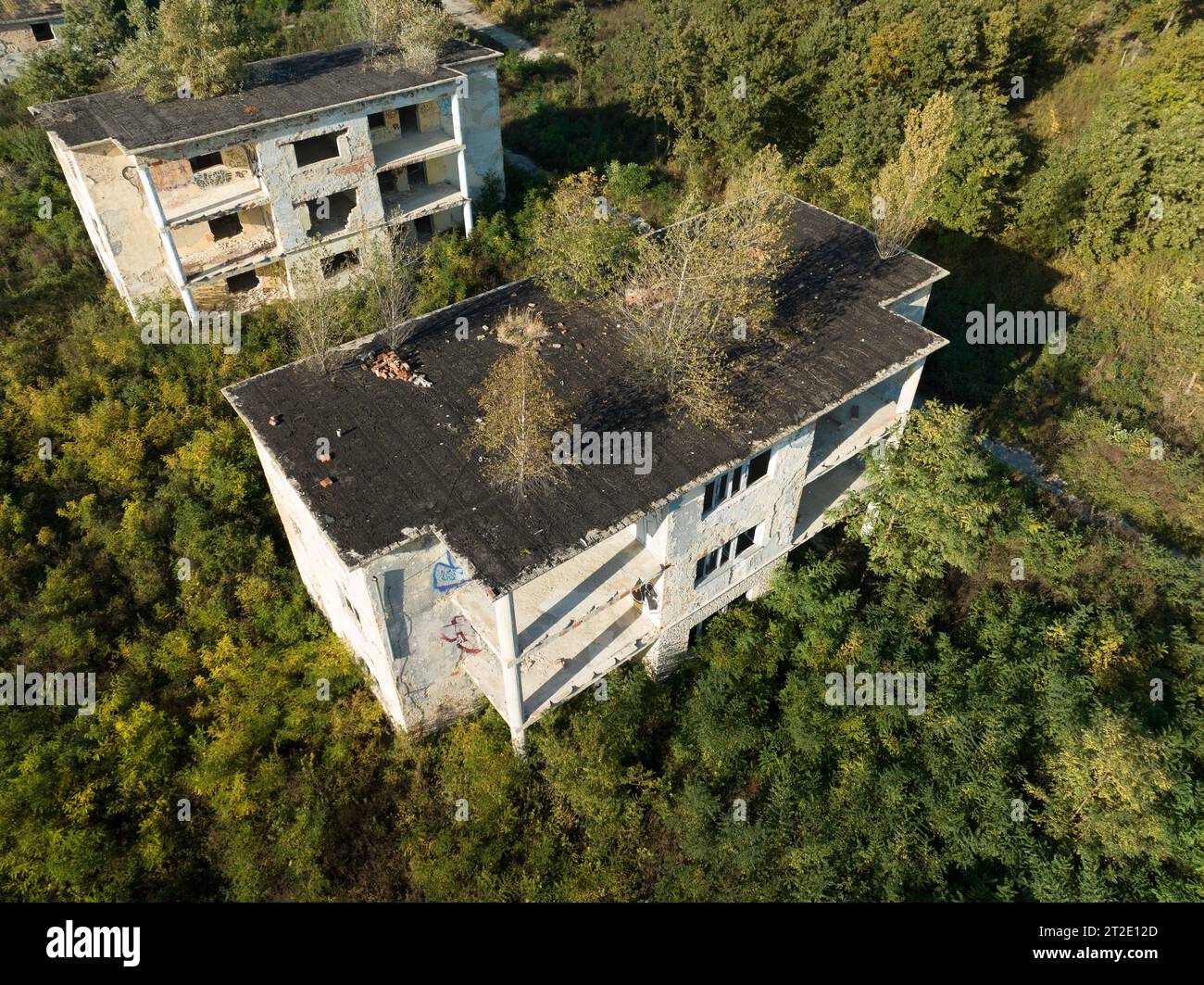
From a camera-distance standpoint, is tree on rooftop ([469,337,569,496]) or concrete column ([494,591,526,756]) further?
tree on rooftop ([469,337,569,496])

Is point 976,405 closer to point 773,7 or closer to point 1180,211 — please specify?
point 1180,211

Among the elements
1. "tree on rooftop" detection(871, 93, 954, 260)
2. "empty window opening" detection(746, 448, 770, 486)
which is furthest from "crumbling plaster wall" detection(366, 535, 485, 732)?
"tree on rooftop" detection(871, 93, 954, 260)

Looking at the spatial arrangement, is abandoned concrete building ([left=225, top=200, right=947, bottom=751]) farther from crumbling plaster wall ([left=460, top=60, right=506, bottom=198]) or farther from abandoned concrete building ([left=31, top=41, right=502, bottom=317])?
crumbling plaster wall ([left=460, top=60, right=506, bottom=198])

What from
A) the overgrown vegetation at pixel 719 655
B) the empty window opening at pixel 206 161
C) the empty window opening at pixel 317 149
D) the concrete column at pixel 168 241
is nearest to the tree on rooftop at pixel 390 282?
the overgrown vegetation at pixel 719 655

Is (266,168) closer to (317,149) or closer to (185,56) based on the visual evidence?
(317,149)

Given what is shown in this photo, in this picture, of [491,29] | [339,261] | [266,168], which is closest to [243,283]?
[339,261]

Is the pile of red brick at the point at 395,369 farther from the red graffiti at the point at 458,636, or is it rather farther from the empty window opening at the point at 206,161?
the empty window opening at the point at 206,161
